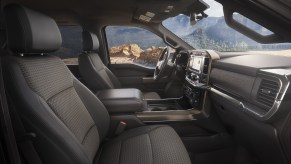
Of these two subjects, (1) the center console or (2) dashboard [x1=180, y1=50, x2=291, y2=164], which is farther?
(1) the center console

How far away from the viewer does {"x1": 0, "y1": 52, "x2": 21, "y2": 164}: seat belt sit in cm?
106

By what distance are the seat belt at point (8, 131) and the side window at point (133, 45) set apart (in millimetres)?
2666

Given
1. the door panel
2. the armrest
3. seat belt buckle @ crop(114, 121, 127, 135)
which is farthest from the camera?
the door panel

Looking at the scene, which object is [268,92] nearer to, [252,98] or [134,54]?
[252,98]

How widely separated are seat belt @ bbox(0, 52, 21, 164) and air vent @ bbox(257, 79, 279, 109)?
105 centimetres

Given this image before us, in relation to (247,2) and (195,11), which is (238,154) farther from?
(195,11)

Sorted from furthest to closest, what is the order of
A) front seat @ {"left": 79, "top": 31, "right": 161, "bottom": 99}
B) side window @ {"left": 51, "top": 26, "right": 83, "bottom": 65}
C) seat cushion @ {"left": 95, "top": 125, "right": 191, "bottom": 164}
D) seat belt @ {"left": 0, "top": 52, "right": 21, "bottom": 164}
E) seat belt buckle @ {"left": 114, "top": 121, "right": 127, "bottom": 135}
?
1. side window @ {"left": 51, "top": 26, "right": 83, "bottom": 65}
2. front seat @ {"left": 79, "top": 31, "right": 161, "bottom": 99}
3. seat belt buckle @ {"left": 114, "top": 121, "right": 127, "bottom": 135}
4. seat cushion @ {"left": 95, "top": 125, "right": 191, "bottom": 164}
5. seat belt @ {"left": 0, "top": 52, "right": 21, "bottom": 164}

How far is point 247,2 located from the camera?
131 cm

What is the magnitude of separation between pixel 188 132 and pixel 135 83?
1.91 metres

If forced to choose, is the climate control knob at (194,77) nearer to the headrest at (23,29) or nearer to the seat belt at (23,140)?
the headrest at (23,29)

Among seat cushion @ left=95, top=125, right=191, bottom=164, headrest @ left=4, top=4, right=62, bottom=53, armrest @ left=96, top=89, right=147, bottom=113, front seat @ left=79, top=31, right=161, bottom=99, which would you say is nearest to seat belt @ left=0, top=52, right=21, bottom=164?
headrest @ left=4, top=4, right=62, bottom=53

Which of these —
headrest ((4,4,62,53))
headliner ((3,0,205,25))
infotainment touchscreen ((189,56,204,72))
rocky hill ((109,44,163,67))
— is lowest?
rocky hill ((109,44,163,67))

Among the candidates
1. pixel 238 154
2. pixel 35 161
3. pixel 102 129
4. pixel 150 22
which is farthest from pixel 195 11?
pixel 35 161

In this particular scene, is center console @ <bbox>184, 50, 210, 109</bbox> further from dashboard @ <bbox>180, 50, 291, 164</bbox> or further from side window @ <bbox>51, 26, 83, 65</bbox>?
side window @ <bbox>51, 26, 83, 65</bbox>
